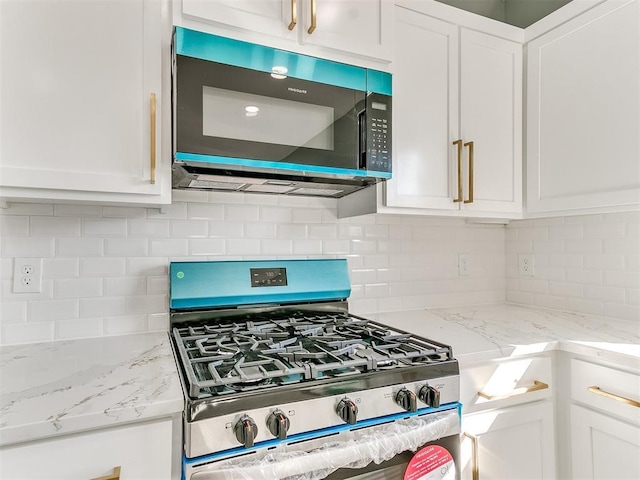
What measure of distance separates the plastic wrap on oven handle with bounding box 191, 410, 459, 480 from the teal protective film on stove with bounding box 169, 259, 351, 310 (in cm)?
68

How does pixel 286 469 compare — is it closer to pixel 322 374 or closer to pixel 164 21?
pixel 322 374

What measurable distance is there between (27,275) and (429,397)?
134 centimetres

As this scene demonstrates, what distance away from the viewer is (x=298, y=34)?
1287 mm

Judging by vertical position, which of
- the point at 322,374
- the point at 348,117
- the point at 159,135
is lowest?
the point at 322,374

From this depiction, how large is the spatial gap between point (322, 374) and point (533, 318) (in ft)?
3.97

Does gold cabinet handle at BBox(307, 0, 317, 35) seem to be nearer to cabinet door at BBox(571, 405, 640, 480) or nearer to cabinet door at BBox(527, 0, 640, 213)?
cabinet door at BBox(527, 0, 640, 213)

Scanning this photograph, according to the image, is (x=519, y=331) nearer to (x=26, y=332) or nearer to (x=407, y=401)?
(x=407, y=401)

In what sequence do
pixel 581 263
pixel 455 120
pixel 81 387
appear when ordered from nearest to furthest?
pixel 81 387, pixel 455 120, pixel 581 263

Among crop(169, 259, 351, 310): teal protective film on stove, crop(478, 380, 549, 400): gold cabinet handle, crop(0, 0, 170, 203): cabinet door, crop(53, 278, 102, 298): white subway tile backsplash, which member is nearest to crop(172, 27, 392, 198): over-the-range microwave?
crop(0, 0, 170, 203): cabinet door

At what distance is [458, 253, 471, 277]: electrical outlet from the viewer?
2047mm

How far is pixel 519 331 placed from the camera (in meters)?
1.48

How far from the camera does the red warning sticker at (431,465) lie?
→ 1.05 meters

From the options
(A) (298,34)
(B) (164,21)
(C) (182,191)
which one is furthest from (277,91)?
(C) (182,191)

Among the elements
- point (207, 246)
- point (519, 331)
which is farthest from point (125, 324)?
point (519, 331)
